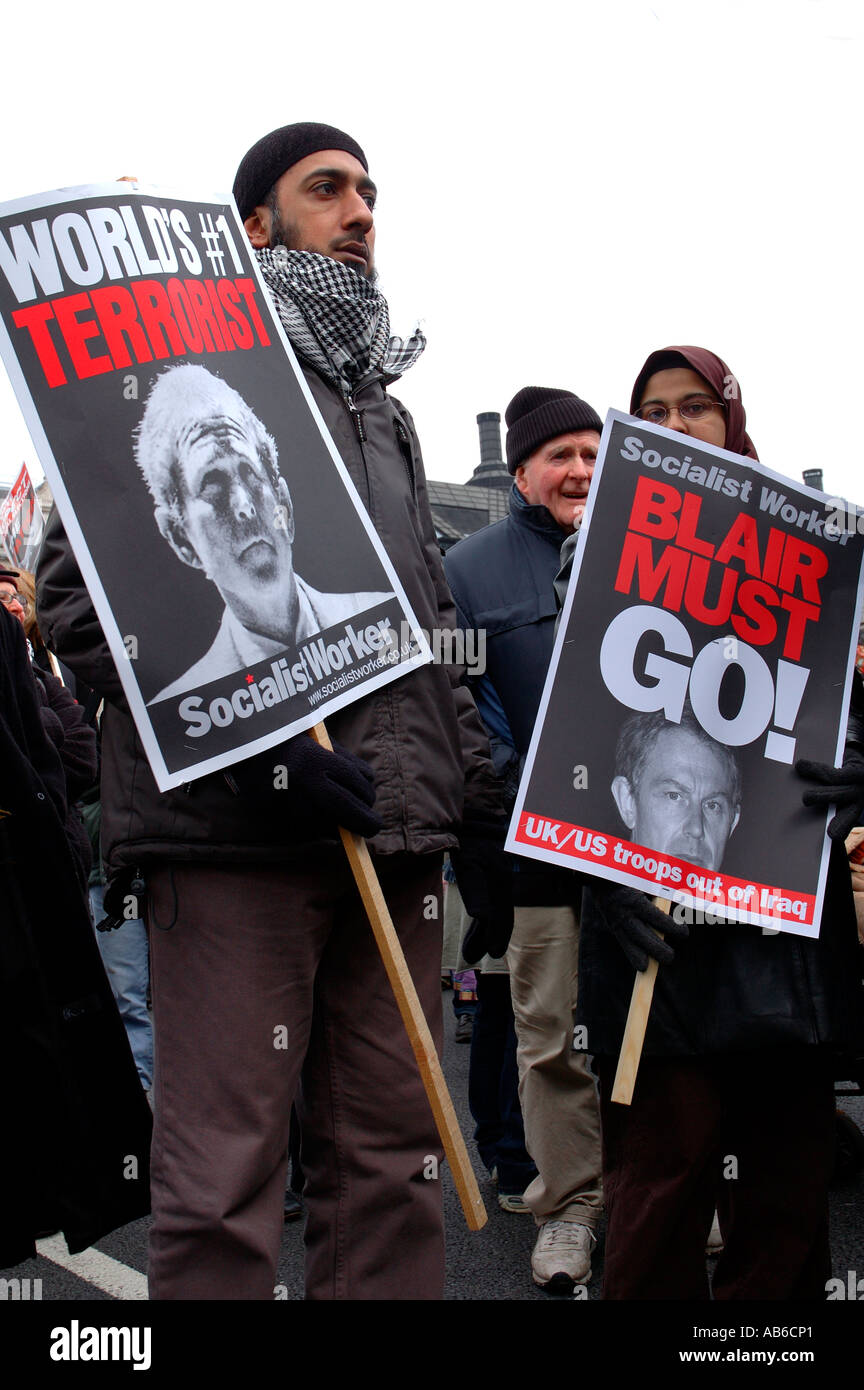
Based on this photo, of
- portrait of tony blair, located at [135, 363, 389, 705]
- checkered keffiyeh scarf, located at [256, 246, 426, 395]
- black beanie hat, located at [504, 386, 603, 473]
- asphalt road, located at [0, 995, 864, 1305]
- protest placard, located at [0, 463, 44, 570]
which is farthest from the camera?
protest placard, located at [0, 463, 44, 570]

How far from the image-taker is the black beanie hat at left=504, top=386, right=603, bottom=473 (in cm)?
350

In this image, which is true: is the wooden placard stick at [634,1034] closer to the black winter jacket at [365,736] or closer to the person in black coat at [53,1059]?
the black winter jacket at [365,736]

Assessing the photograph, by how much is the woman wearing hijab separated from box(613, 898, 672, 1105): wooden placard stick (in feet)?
0.10

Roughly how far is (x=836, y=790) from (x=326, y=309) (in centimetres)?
120

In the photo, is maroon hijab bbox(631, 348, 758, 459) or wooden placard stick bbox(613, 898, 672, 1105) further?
maroon hijab bbox(631, 348, 758, 459)

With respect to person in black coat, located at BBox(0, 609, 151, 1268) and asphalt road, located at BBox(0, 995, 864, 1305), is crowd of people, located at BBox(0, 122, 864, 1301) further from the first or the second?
asphalt road, located at BBox(0, 995, 864, 1305)

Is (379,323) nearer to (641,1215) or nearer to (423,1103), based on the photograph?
(423,1103)

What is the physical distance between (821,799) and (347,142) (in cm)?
142

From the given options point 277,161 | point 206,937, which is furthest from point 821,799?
point 277,161

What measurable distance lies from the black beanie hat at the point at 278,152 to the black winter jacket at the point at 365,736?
1.20 feet

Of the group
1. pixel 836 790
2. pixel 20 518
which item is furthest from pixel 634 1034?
pixel 20 518

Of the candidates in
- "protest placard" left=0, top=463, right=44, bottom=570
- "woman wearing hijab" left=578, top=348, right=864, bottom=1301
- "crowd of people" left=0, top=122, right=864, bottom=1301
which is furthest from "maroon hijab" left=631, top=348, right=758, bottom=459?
"protest placard" left=0, top=463, right=44, bottom=570

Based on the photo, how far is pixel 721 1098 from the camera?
2.10 metres
